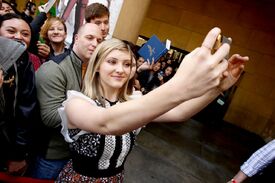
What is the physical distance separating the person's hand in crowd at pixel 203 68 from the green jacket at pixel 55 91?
1014 mm

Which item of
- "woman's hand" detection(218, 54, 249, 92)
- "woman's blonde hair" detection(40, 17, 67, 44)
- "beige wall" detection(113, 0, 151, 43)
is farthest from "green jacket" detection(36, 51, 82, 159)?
"beige wall" detection(113, 0, 151, 43)

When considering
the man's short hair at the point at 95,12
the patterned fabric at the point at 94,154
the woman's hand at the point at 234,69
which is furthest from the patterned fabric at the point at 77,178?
the man's short hair at the point at 95,12

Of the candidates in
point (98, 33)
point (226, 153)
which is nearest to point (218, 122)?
point (226, 153)

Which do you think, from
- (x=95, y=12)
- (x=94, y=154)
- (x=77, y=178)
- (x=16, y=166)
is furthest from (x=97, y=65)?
(x=95, y=12)

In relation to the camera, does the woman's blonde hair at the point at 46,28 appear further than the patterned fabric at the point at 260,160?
Yes

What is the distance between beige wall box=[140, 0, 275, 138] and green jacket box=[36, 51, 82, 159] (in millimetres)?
8007

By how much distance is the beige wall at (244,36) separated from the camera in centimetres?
861

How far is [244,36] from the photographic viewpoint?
8.77m

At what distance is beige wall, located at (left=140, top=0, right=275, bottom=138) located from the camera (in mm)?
8609

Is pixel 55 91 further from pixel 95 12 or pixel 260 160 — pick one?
pixel 260 160

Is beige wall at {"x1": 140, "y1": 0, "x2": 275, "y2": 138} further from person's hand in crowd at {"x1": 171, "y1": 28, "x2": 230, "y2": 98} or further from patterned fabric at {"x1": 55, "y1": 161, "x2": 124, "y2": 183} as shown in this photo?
person's hand in crowd at {"x1": 171, "y1": 28, "x2": 230, "y2": 98}

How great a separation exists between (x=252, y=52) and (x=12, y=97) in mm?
8644

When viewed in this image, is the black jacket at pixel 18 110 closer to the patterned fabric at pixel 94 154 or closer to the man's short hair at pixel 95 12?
the patterned fabric at pixel 94 154

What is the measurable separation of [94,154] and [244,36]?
856 centimetres
